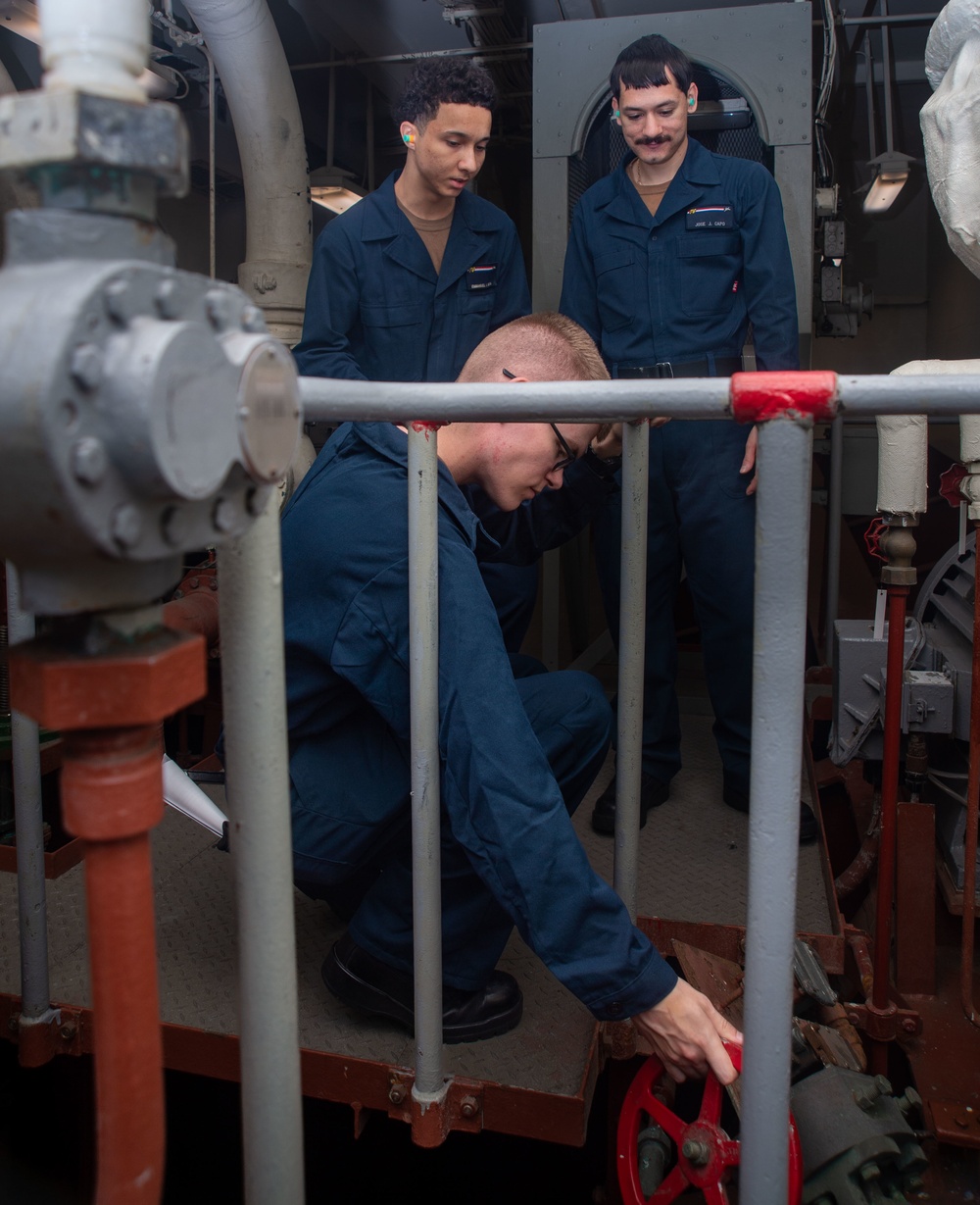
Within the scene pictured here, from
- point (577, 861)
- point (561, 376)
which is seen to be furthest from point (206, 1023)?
point (561, 376)

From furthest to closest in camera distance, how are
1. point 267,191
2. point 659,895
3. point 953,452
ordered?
point 953,452 → point 267,191 → point 659,895

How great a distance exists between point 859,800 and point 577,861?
202 cm

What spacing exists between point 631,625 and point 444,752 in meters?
0.34

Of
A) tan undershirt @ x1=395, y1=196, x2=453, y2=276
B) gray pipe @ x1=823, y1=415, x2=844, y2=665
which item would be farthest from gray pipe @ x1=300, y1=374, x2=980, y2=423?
gray pipe @ x1=823, y1=415, x2=844, y2=665

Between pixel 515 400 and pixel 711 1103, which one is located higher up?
pixel 515 400

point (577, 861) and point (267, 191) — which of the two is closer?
point (577, 861)

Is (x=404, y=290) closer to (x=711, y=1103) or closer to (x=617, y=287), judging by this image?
(x=617, y=287)

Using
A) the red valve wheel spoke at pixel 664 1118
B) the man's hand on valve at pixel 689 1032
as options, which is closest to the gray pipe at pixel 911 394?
the man's hand on valve at pixel 689 1032

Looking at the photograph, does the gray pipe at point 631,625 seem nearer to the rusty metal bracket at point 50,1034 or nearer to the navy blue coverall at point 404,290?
the rusty metal bracket at point 50,1034

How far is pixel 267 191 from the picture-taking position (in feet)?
11.6

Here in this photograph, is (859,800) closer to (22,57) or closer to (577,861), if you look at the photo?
(577,861)

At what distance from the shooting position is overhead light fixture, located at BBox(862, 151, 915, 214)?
4117mm

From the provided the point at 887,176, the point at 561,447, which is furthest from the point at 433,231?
the point at 887,176

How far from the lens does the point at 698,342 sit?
250cm
